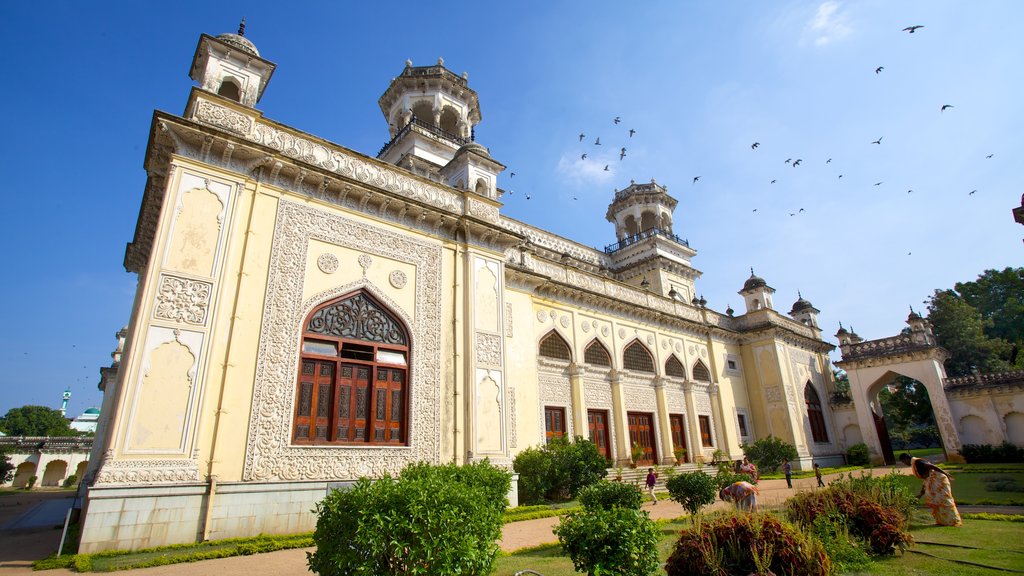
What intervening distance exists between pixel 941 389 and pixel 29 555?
97.7 ft

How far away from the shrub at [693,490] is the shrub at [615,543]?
15.1 ft

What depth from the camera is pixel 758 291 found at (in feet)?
83.6

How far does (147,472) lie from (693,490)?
28.6 ft

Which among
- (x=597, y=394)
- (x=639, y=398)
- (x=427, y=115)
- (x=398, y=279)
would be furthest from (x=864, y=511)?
(x=427, y=115)

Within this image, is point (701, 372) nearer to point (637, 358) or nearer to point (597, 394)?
point (637, 358)

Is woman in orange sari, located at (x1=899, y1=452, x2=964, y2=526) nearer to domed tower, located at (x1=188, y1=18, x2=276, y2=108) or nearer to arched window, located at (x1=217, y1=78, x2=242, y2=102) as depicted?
domed tower, located at (x1=188, y1=18, x2=276, y2=108)

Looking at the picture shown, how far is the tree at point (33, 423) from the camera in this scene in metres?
57.2

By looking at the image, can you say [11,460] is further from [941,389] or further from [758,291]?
[941,389]

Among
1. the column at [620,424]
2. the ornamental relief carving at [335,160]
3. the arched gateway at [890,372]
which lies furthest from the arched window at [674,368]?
the ornamental relief carving at [335,160]

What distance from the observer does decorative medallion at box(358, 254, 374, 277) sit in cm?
1111

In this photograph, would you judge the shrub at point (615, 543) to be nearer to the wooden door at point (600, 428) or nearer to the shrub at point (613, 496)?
the shrub at point (613, 496)

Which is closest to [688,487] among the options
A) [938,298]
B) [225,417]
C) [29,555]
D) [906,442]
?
[225,417]

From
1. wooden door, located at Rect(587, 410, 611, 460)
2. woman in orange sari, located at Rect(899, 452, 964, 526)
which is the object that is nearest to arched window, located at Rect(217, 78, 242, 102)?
wooden door, located at Rect(587, 410, 611, 460)

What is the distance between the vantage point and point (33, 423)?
59.0 metres
